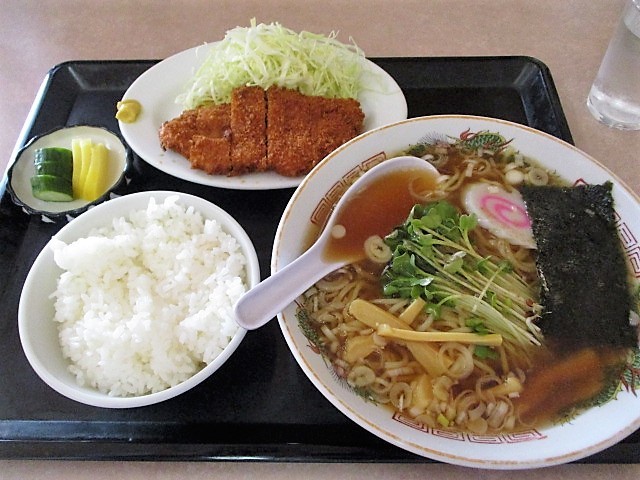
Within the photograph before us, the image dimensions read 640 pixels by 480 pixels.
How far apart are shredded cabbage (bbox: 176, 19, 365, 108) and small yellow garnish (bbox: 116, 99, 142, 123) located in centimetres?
16

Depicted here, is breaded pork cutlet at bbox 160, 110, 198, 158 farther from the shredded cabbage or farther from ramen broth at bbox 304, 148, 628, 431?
ramen broth at bbox 304, 148, 628, 431

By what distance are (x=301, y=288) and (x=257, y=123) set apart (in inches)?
31.1

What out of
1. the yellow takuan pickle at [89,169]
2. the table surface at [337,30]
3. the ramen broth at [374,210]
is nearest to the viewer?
the ramen broth at [374,210]

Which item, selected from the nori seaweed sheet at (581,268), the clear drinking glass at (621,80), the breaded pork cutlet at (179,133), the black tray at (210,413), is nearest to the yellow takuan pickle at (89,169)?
the black tray at (210,413)

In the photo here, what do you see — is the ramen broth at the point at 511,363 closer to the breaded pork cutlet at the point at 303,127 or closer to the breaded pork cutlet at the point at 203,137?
the breaded pork cutlet at the point at 303,127

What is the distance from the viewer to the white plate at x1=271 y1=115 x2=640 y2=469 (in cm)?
108

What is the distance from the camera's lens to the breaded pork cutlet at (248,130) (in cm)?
175

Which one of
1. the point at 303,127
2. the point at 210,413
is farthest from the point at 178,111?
the point at 210,413

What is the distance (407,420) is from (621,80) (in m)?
1.52

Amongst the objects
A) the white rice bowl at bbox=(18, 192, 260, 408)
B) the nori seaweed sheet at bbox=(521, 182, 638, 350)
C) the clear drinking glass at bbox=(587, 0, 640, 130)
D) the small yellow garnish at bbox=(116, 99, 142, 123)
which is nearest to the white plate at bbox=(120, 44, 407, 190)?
the small yellow garnish at bbox=(116, 99, 142, 123)

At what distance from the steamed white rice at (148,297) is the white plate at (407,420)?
0.21 metres

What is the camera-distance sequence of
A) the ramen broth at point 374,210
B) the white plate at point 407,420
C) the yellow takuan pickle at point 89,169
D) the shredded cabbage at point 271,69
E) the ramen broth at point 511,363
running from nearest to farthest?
the white plate at point 407,420 < the ramen broth at point 511,363 < the ramen broth at point 374,210 < the yellow takuan pickle at point 89,169 < the shredded cabbage at point 271,69

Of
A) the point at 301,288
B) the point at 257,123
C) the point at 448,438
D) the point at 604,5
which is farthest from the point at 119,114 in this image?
the point at 604,5

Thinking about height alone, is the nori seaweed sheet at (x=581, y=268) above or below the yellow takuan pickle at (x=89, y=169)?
above
